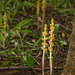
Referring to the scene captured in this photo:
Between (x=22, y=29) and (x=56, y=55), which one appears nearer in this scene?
(x=56, y=55)

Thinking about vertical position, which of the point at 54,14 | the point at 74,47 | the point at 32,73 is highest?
the point at 54,14

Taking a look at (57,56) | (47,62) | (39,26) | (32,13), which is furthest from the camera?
(32,13)

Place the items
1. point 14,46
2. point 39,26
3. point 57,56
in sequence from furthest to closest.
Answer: point 39,26, point 14,46, point 57,56

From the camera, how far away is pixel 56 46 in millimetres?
2199

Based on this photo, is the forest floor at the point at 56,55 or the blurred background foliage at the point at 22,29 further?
the blurred background foliage at the point at 22,29

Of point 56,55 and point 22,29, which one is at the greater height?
point 22,29

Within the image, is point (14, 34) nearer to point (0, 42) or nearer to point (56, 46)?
point (0, 42)

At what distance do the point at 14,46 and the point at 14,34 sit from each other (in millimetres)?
320

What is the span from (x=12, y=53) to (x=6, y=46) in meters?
0.30

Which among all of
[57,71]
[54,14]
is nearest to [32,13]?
[54,14]

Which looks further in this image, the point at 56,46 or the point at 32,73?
the point at 56,46

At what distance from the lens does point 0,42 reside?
87.4 inches

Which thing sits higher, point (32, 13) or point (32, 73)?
point (32, 13)

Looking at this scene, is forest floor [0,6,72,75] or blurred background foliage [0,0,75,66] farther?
blurred background foliage [0,0,75,66]
